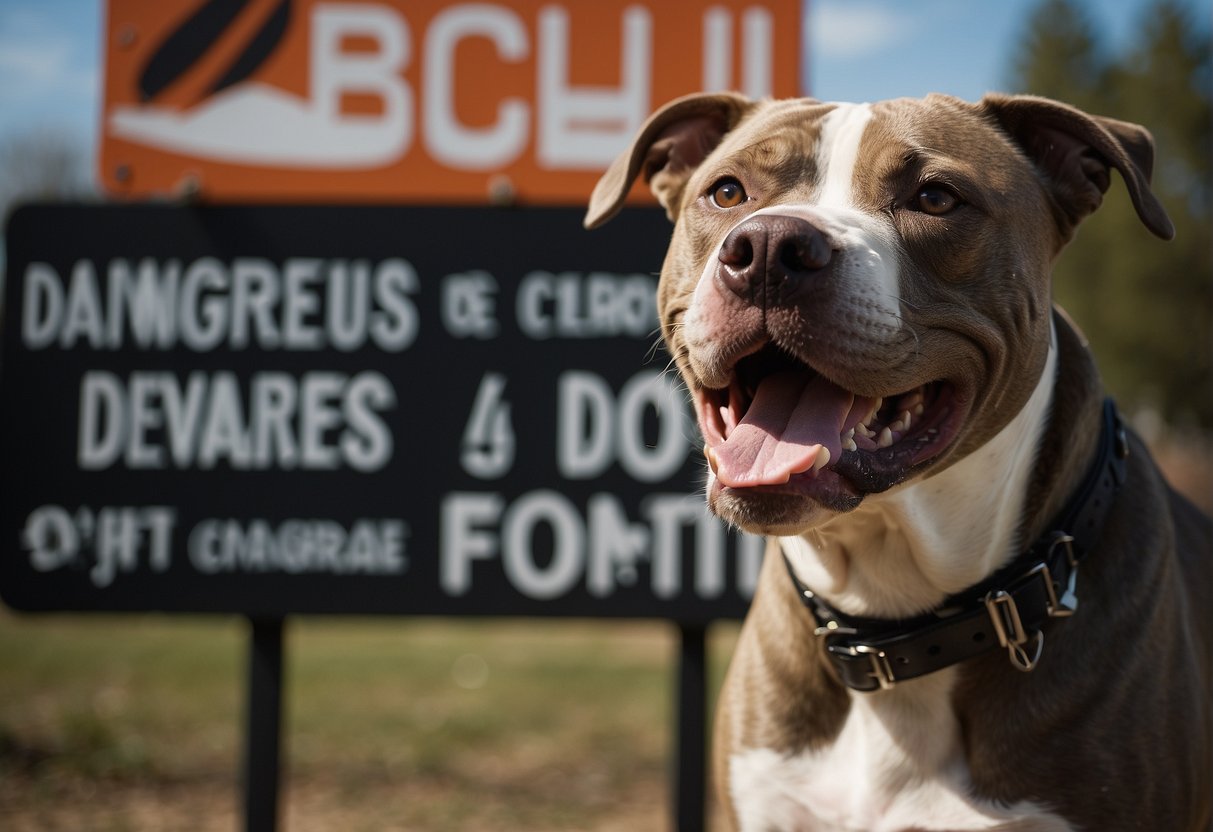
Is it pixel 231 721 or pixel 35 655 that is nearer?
pixel 231 721

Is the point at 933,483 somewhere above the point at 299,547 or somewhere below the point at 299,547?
above

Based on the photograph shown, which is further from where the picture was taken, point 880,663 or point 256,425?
point 256,425

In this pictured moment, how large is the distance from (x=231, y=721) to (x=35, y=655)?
2.19m

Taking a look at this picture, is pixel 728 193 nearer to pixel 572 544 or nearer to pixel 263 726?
pixel 572 544

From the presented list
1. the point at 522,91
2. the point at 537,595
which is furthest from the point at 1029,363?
the point at 522,91

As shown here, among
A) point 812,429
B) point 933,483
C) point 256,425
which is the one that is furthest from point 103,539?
point 933,483


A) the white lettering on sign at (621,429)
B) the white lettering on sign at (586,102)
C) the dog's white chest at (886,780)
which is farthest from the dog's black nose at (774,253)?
the white lettering on sign at (586,102)

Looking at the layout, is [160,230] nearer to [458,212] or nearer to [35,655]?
[458,212]

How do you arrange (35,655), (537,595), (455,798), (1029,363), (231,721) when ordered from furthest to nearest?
1. (35,655)
2. (231,721)
3. (455,798)
4. (537,595)
5. (1029,363)

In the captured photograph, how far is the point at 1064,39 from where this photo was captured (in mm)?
31625

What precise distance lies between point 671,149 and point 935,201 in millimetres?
950

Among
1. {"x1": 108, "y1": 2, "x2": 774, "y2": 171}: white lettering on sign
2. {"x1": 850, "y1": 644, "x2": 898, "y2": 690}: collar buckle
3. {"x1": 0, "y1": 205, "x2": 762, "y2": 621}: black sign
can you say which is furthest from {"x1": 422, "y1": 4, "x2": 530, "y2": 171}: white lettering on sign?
{"x1": 850, "y1": 644, "x2": 898, "y2": 690}: collar buckle

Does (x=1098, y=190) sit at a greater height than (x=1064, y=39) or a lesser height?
lesser

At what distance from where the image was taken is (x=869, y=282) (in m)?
1.96
